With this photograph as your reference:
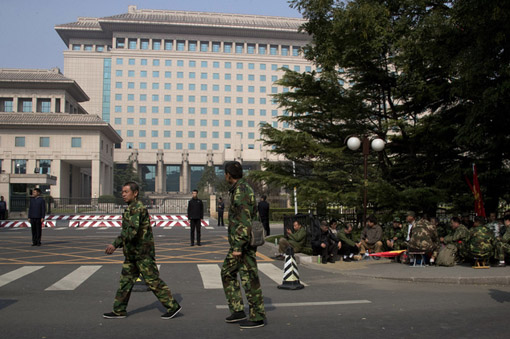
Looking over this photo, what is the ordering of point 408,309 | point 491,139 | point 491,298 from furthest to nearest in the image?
point 491,139 < point 491,298 < point 408,309

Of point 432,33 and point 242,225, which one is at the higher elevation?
point 432,33

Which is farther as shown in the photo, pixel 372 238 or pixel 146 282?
pixel 372 238

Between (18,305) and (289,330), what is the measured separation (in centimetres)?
397

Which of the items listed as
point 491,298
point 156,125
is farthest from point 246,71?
point 491,298

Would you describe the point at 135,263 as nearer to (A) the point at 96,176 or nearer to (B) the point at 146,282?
(B) the point at 146,282

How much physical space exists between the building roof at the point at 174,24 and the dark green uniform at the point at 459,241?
3702 inches

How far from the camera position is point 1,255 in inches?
508

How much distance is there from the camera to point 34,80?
227ft

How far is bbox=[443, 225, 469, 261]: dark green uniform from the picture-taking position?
10570 mm

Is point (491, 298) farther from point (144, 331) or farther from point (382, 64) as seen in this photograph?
point (382, 64)

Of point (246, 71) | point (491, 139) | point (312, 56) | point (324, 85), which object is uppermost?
point (246, 71)

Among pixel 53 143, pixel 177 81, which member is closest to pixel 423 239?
pixel 53 143

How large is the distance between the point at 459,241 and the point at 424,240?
102 cm

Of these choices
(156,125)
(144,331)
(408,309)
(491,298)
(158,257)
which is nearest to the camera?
(144,331)
